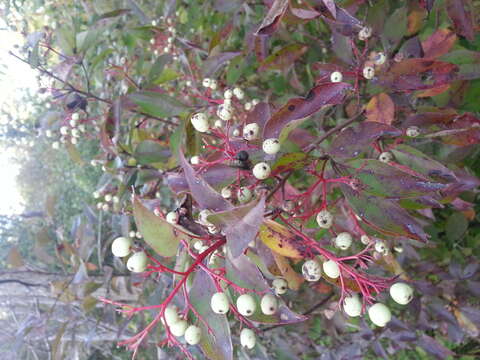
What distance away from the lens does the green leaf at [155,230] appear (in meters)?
0.60

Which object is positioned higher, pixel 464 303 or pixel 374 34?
pixel 374 34

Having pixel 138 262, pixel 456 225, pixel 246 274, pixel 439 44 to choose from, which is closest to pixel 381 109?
pixel 439 44

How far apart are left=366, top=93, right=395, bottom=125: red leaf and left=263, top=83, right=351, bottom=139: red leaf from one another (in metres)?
0.32

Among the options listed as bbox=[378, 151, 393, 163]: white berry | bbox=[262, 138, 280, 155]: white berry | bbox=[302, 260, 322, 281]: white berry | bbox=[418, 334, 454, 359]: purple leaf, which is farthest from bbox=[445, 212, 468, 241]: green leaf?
bbox=[262, 138, 280, 155]: white berry

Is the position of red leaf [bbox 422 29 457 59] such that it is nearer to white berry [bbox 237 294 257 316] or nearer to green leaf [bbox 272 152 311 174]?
green leaf [bbox 272 152 311 174]

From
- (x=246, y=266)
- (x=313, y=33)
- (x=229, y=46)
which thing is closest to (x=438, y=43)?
(x=313, y=33)

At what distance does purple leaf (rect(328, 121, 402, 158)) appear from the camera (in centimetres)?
70

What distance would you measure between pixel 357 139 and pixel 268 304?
1.18ft

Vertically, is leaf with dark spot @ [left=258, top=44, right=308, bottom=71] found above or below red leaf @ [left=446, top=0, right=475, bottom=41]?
below

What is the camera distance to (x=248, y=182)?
761 mm

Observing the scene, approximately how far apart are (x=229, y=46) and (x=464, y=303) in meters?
1.77

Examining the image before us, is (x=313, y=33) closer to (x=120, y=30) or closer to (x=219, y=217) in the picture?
(x=120, y=30)

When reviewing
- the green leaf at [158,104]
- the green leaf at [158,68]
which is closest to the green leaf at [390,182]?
the green leaf at [158,104]

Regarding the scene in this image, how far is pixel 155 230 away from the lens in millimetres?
615
